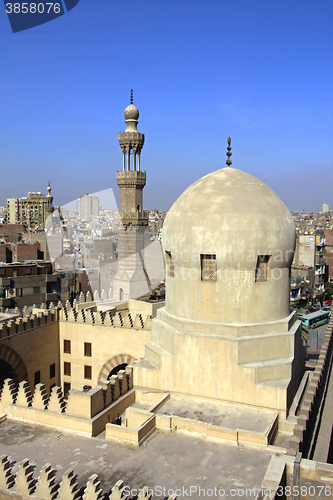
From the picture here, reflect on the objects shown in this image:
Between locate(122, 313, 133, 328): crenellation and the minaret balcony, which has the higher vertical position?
the minaret balcony

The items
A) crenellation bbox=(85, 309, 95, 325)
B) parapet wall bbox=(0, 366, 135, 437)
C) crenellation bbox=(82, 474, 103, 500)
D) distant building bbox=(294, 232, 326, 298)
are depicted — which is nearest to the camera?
crenellation bbox=(82, 474, 103, 500)

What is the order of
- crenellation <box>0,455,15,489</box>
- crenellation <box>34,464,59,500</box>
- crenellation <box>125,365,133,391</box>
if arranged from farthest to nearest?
crenellation <box>125,365,133,391</box> → crenellation <box>0,455,15,489</box> → crenellation <box>34,464,59,500</box>

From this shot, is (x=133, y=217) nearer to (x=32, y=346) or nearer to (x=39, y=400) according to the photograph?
(x=32, y=346)

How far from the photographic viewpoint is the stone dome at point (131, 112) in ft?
97.0

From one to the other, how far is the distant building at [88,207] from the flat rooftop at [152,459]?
105 metres

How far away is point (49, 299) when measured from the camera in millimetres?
29250

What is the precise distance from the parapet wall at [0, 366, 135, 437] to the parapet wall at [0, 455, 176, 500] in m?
1.56

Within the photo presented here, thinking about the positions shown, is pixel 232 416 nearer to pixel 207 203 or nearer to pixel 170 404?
Answer: pixel 170 404

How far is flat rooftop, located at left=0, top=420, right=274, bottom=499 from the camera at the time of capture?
7.07 meters

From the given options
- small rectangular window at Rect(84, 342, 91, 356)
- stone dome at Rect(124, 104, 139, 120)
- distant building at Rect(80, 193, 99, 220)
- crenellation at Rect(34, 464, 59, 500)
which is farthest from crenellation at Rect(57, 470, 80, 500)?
distant building at Rect(80, 193, 99, 220)

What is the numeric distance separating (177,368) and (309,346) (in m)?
21.3

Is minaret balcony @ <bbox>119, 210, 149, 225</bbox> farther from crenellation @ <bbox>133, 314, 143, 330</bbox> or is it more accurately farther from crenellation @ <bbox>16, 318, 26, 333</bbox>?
crenellation @ <bbox>16, 318, 26, 333</bbox>

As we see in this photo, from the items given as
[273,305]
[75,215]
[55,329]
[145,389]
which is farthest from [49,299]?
[75,215]

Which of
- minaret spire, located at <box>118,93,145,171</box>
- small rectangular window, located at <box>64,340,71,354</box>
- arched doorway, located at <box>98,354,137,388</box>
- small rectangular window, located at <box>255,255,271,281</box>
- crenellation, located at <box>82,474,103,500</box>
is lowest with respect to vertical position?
arched doorway, located at <box>98,354,137,388</box>
